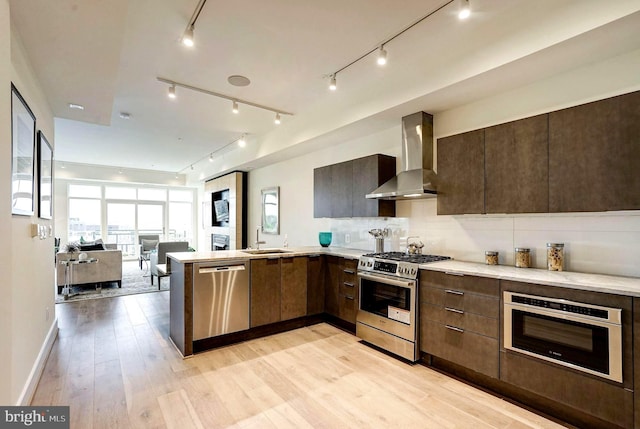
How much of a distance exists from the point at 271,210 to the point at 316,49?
390 cm

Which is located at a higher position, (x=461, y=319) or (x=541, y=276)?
(x=541, y=276)

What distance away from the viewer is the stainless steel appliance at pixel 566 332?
1876 mm

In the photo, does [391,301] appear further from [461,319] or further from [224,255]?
[224,255]

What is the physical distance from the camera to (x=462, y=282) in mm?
2602

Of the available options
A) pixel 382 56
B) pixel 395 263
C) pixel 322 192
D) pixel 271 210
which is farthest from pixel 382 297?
pixel 271 210

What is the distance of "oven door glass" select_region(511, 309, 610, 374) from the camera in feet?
6.32

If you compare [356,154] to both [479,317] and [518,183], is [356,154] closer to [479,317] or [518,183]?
[518,183]

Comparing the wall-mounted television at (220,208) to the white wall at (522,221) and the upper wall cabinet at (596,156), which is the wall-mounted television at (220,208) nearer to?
the white wall at (522,221)

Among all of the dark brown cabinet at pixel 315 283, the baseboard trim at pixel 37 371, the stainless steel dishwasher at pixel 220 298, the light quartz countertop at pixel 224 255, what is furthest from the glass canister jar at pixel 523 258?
the baseboard trim at pixel 37 371

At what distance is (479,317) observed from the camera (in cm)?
249

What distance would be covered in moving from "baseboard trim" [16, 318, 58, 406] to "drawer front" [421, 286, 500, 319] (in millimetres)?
3153

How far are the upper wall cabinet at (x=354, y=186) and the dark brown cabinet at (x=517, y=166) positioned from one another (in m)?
1.20

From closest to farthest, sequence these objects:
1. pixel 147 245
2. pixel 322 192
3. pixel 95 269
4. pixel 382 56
A: pixel 382 56
pixel 322 192
pixel 95 269
pixel 147 245

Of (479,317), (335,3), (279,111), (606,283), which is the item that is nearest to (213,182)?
(279,111)
